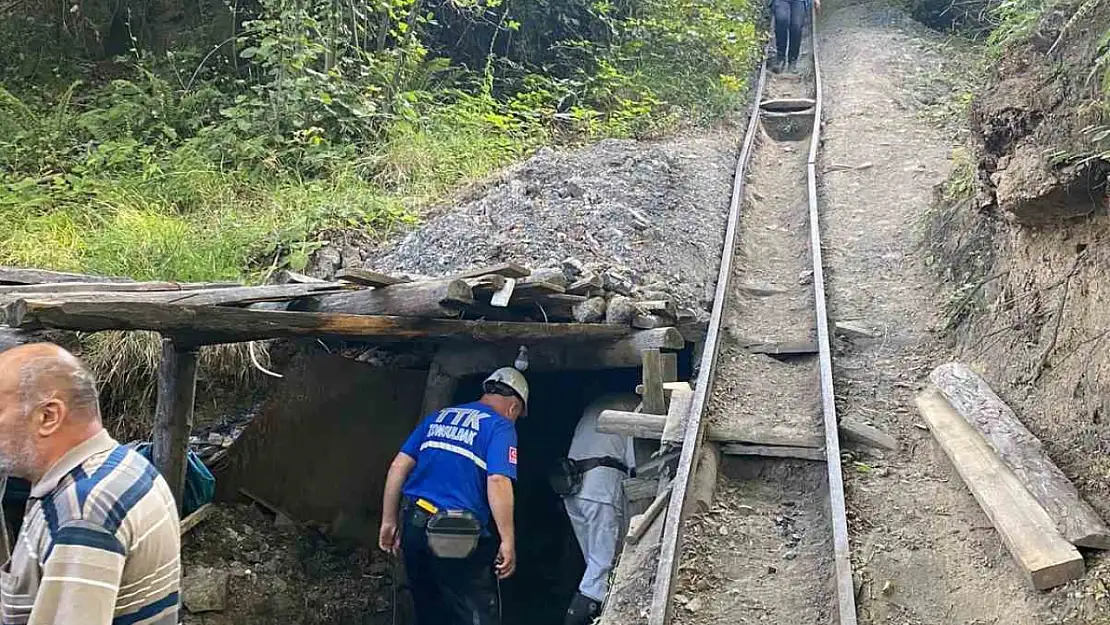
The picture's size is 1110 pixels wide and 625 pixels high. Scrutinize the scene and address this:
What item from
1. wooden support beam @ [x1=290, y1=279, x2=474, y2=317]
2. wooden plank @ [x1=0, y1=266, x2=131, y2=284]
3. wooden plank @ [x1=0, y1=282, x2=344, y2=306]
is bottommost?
wooden plank @ [x1=0, y1=266, x2=131, y2=284]

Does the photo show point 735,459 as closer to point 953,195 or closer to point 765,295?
point 765,295

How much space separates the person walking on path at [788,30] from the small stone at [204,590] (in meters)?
14.7

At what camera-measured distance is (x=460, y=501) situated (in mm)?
5980

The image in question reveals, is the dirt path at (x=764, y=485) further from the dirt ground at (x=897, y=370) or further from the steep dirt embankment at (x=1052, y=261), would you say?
the steep dirt embankment at (x=1052, y=261)

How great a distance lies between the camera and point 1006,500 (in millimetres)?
4418

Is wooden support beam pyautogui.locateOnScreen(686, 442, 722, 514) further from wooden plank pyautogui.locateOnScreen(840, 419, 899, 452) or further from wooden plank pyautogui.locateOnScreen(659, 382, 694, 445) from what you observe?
wooden plank pyautogui.locateOnScreen(840, 419, 899, 452)

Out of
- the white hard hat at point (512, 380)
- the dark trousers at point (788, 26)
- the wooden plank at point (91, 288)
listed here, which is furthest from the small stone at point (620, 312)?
the dark trousers at point (788, 26)

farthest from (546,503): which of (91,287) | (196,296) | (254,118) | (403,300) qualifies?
(254,118)

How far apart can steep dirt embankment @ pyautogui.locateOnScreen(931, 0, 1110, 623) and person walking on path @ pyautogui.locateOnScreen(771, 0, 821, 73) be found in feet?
36.7

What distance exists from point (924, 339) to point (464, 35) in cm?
930

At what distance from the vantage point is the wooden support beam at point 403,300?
203 inches

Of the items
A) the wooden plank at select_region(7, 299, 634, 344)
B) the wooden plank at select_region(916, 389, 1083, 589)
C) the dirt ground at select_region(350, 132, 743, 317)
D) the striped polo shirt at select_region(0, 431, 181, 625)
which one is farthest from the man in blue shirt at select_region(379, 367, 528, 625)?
the striped polo shirt at select_region(0, 431, 181, 625)

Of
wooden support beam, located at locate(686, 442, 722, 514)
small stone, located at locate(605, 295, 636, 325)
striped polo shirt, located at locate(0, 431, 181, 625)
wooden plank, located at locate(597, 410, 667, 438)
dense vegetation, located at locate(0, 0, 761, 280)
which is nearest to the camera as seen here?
striped polo shirt, located at locate(0, 431, 181, 625)

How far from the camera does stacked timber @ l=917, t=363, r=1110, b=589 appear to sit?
395cm
